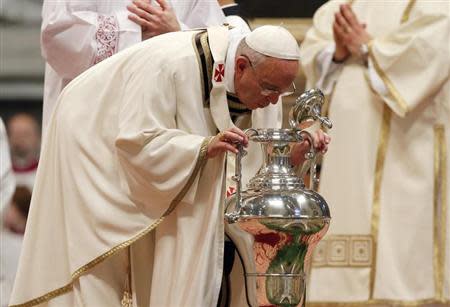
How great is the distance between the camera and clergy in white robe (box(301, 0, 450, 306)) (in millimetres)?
7844

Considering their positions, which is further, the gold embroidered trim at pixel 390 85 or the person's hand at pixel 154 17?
the gold embroidered trim at pixel 390 85

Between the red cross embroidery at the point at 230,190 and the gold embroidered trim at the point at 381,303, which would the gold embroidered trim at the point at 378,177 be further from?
the red cross embroidery at the point at 230,190

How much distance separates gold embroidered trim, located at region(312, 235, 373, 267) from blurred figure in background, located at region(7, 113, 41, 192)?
3.10m

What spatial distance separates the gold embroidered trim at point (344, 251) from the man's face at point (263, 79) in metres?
2.50

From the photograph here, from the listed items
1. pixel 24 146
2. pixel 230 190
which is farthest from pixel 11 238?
pixel 230 190

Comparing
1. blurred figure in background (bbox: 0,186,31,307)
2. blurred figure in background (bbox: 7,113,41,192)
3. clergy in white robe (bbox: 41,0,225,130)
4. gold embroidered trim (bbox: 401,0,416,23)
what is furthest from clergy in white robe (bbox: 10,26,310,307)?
blurred figure in background (bbox: 7,113,41,192)

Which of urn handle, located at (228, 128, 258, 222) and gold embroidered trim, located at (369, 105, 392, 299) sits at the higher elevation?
urn handle, located at (228, 128, 258, 222)

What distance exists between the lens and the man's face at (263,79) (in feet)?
18.1

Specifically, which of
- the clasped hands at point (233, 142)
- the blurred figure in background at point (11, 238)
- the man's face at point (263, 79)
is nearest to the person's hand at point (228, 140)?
the clasped hands at point (233, 142)

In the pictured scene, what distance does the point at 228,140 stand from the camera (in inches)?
211

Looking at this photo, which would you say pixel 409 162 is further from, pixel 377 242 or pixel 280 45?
pixel 280 45

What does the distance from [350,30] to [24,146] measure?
377 cm

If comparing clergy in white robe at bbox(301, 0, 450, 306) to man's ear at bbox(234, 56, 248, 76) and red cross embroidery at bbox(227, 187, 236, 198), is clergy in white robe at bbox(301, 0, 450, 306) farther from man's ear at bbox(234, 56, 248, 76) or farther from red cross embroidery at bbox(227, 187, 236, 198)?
man's ear at bbox(234, 56, 248, 76)

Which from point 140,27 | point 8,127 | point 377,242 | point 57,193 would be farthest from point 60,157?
point 8,127
